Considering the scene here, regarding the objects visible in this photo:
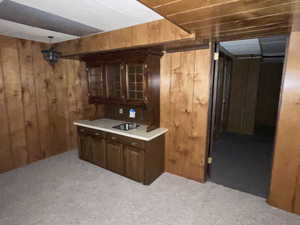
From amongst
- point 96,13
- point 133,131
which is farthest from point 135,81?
point 96,13

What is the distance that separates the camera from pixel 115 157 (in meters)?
2.94

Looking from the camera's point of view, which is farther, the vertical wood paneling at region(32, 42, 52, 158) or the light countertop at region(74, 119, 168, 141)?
the vertical wood paneling at region(32, 42, 52, 158)

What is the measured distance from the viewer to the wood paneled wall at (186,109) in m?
2.60

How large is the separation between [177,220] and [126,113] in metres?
2.10

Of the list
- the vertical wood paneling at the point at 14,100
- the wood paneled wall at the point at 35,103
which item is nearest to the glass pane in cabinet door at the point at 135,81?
the wood paneled wall at the point at 35,103

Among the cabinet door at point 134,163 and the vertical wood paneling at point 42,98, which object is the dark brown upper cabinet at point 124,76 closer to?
the cabinet door at point 134,163

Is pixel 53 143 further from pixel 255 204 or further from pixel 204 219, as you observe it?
pixel 255 204

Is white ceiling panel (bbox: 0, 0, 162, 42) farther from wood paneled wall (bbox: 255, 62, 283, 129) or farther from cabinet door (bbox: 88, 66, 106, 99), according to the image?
wood paneled wall (bbox: 255, 62, 283, 129)

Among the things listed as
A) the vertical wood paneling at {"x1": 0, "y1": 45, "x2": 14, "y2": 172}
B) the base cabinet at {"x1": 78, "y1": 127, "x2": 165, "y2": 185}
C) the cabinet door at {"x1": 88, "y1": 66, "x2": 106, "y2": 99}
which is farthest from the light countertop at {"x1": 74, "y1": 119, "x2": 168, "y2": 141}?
the vertical wood paneling at {"x1": 0, "y1": 45, "x2": 14, "y2": 172}

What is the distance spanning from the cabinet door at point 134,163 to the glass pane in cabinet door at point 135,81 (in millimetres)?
848

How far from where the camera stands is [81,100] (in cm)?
413

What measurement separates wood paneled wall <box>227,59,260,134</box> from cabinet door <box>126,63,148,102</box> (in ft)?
12.4

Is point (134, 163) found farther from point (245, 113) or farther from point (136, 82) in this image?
point (245, 113)

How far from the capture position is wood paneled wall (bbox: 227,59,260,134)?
506cm
